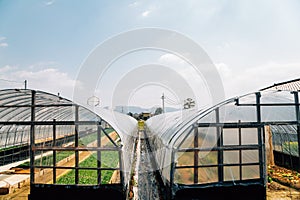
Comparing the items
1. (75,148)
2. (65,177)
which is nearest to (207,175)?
(75,148)

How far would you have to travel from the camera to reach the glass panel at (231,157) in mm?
5825

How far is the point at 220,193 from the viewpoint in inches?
220

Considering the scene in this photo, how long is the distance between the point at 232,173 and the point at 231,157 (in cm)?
39

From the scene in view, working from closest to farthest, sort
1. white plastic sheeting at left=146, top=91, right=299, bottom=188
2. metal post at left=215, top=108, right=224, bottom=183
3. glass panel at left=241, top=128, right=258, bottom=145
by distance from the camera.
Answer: white plastic sheeting at left=146, top=91, right=299, bottom=188, metal post at left=215, top=108, right=224, bottom=183, glass panel at left=241, top=128, right=258, bottom=145

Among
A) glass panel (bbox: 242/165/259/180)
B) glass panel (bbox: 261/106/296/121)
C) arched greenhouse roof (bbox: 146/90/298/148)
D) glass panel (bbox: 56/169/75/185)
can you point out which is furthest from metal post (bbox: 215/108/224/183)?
glass panel (bbox: 56/169/75/185)

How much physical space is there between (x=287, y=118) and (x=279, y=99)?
1.84 feet

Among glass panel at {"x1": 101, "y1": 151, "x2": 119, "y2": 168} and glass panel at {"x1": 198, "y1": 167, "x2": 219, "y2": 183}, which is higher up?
glass panel at {"x1": 101, "y1": 151, "x2": 119, "y2": 168}

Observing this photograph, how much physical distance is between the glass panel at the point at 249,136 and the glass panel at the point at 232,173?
2.31 ft

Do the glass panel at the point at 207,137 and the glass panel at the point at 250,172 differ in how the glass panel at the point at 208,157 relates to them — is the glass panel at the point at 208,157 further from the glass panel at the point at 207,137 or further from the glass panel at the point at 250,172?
the glass panel at the point at 250,172

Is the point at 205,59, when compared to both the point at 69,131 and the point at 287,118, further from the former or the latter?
the point at 69,131

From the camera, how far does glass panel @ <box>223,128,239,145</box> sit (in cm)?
586

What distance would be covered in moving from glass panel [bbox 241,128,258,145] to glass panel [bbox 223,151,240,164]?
378 millimetres

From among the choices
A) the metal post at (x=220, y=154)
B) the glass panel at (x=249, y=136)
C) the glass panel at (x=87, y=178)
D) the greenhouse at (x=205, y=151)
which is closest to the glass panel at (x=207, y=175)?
the greenhouse at (x=205, y=151)

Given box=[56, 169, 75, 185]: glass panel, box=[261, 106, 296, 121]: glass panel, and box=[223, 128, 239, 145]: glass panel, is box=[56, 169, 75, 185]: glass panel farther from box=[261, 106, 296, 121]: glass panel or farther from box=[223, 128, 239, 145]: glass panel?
box=[261, 106, 296, 121]: glass panel
